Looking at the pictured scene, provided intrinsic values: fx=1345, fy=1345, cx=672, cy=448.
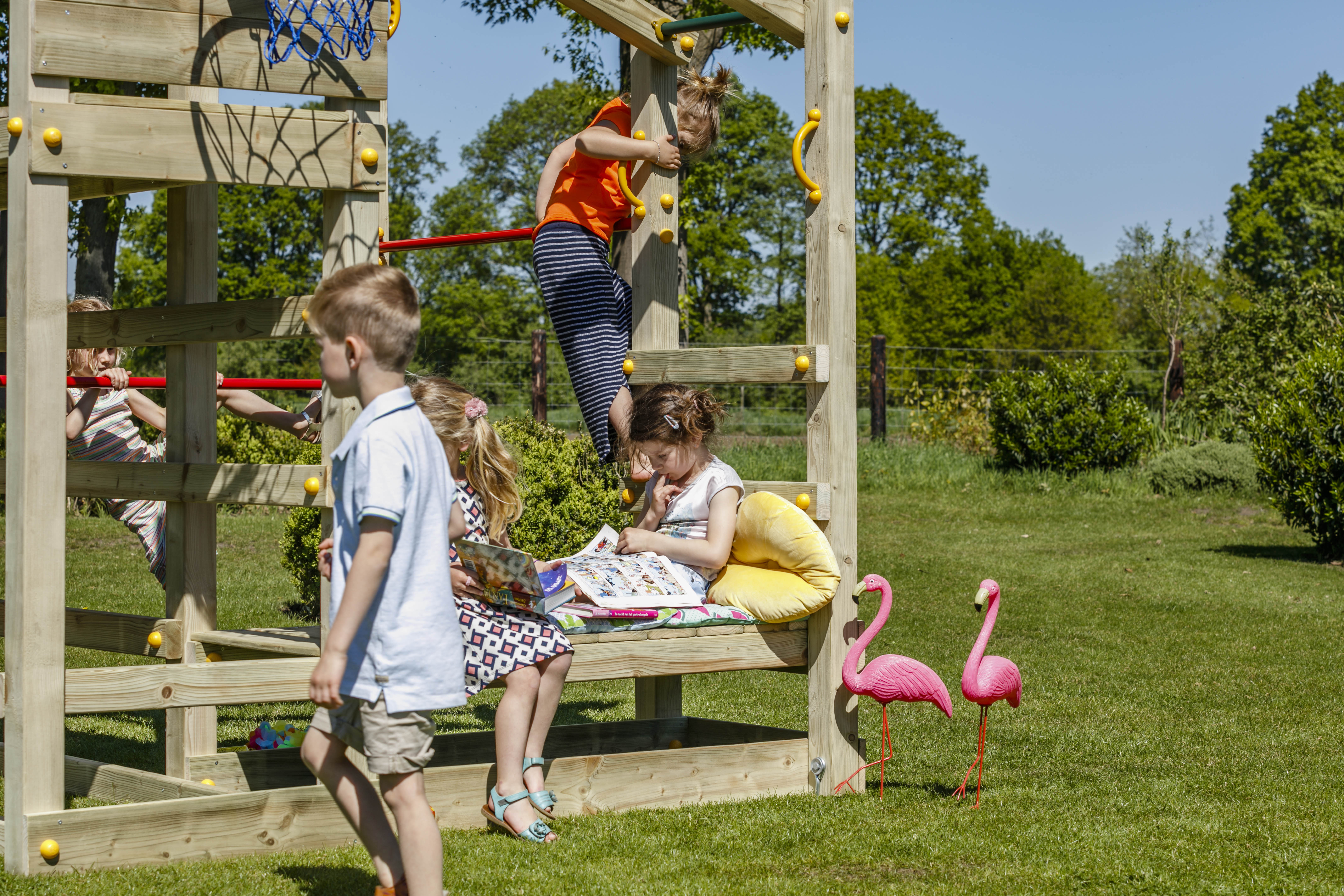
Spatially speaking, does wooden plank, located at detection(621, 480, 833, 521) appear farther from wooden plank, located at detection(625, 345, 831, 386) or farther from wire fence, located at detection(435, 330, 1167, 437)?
wire fence, located at detection(435, 330, 1167, 437)

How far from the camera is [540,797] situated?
13.2ft

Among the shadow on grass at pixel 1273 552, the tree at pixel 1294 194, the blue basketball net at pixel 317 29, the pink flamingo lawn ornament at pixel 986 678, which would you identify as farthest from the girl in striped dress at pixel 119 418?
the tree at pixel 1294 194

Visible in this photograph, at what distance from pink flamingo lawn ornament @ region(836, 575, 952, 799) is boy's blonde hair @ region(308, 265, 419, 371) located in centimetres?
216

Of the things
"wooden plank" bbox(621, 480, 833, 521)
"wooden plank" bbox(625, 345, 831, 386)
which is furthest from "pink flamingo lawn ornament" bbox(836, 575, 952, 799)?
"wooden plank" bbox(625, 345, 831, 386)

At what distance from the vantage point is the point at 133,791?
427cm

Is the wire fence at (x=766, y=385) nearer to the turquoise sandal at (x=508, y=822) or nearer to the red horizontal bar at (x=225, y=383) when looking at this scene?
the red horizontal bar at (x=225, y=383)

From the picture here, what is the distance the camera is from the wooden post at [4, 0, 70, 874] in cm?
345

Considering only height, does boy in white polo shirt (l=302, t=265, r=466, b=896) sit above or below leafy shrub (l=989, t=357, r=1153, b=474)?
below

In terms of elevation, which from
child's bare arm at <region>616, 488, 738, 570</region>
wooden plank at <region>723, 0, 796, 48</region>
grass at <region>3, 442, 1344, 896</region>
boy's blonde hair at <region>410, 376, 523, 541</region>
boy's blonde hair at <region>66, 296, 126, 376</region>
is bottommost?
grass at <region>3, 442, 1344, 896</region>

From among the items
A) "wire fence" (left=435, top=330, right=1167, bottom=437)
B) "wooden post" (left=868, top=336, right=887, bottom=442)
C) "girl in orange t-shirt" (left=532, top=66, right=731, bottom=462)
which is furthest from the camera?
"wire fence" (left=435, top=330, right=1167, bottom=437)

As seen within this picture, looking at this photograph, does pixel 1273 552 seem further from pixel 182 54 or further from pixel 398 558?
pixel 398 558

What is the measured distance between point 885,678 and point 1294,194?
132 ft

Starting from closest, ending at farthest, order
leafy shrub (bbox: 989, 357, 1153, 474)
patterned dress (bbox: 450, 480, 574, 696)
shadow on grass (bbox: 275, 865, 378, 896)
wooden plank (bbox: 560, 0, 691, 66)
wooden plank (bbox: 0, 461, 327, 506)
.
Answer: shadow on grass (bbox: 275, 865, 378, 896) → wooden plank (bbox: 0, 461, 327, 506) → patterned dress (bbox: 450, 480, 574, 696) → wooden plank (bbox: 560, 0, 691, 66) → leafy shrub (bbox: 989, 357, 1153, 474)

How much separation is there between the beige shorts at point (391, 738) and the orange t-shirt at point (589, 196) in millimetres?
2594
